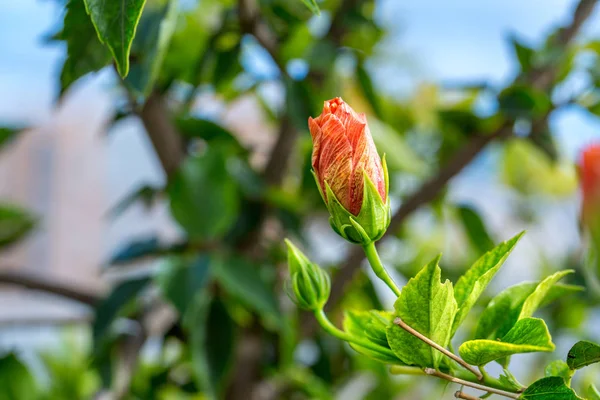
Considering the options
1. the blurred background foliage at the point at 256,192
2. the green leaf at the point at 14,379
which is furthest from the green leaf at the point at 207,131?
the green leaf at the point at 14,379

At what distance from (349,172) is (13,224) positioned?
44 centimetres

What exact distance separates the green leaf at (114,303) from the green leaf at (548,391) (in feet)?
0.97

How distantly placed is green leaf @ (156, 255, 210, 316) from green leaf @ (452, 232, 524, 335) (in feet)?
0.69

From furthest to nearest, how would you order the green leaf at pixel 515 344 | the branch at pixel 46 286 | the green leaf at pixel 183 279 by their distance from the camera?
the branch at pixel 46 286
the green leaf at pixel 183 279
the green leaf at pixel 515 344

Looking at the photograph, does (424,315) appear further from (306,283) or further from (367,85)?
(367,85)

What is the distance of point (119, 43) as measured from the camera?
0.46 feet

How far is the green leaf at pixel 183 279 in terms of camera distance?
325mm

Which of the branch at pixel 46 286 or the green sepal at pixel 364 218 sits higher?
the green sepal at pixel 364 218

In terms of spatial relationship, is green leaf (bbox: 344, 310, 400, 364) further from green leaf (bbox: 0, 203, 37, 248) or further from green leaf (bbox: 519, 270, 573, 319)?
green leaf (bbox: 0, 203, 37, 248)

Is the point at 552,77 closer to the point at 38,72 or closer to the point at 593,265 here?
the point at 593,265

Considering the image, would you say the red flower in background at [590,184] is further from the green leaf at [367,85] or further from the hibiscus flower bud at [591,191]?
the green leaf at [367,85]

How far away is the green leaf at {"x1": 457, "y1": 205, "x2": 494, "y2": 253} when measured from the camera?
1.44ft

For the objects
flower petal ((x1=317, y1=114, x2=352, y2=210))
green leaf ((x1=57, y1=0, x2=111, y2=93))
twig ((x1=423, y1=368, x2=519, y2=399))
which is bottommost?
twig ((x1=423, y1=368, x2=519, y2=399))

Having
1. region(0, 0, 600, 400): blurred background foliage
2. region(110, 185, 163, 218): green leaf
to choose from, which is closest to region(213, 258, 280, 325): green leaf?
region(0, 0, 600, 400): blurred background foliage
